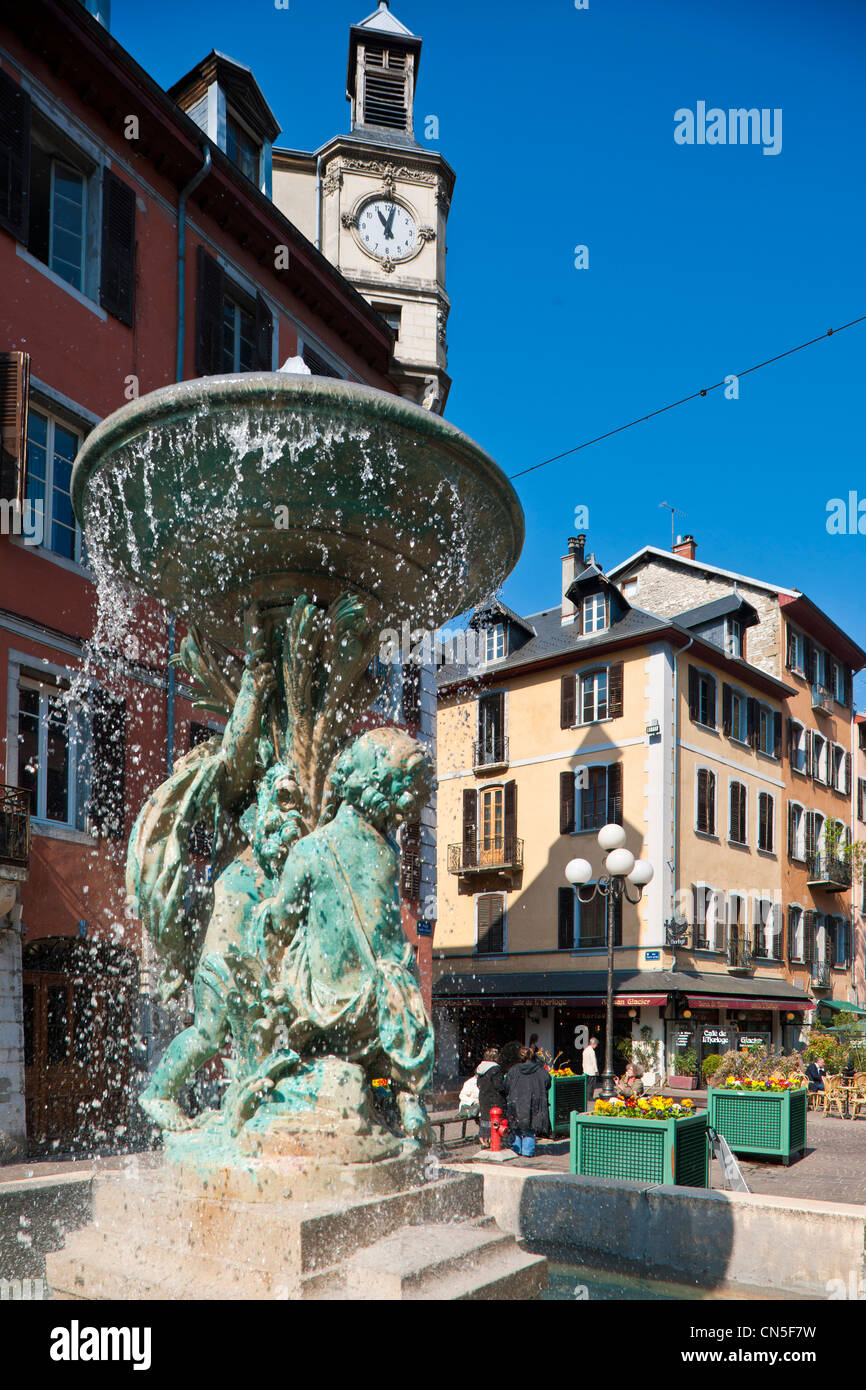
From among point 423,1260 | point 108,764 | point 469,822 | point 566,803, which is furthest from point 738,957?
point 423,1260

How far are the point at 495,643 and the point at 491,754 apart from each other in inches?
133

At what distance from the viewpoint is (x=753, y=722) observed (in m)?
35.6

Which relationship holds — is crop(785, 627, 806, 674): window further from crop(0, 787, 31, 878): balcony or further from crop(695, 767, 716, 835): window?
crop(0, 787, 31, 878): balcony

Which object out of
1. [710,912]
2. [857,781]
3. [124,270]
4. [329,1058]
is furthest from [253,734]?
[857,781]

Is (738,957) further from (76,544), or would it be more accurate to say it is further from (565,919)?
(76,544)

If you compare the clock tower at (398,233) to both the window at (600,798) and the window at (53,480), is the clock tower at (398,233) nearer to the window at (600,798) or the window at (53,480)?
the window at (53,480)

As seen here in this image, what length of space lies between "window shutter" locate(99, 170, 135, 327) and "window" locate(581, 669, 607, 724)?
752 inches

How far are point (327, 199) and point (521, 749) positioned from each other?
51.0 feet

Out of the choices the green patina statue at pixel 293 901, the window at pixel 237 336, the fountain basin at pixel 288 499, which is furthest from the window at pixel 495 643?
the green patina statue at pixel 293 901

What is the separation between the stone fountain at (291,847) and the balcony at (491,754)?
28.7 metres

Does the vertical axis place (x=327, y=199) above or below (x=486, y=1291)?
above

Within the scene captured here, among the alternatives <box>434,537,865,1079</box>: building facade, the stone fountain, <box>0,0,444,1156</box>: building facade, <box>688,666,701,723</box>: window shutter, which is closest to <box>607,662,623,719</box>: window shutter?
<box>434,537,865,1079</box>: building facade

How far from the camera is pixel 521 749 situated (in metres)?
34.1
